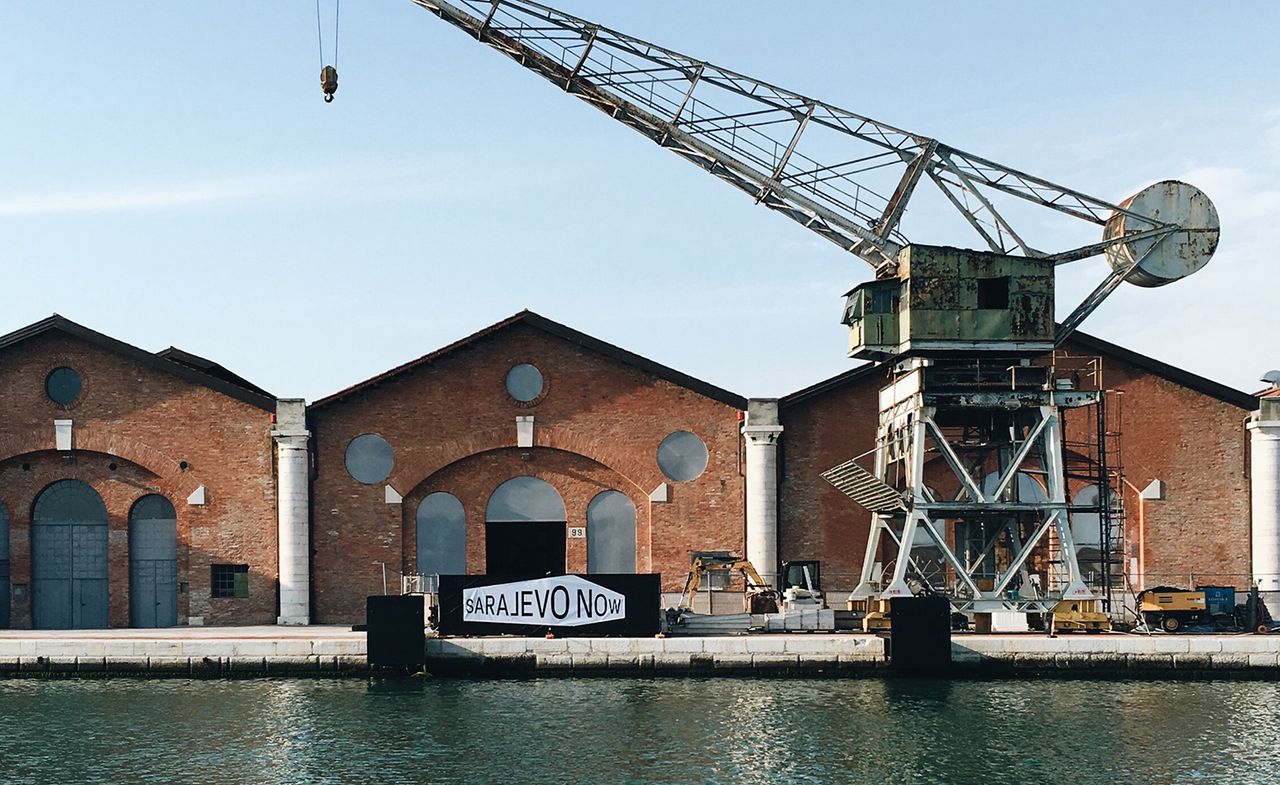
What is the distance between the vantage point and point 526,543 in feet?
158

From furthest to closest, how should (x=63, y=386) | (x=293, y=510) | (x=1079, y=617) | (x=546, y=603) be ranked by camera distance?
1. (x=63, y=386)
2. (x=293, y=510)
3. (x=1079, y=617)
4. (x=546, y=603)

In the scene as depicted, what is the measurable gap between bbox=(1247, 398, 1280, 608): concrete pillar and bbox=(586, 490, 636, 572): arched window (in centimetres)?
1897

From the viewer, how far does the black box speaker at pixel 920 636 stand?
126ft

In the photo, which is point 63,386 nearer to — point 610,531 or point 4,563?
point 4,563

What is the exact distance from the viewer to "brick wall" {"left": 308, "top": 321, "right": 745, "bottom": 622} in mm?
47656

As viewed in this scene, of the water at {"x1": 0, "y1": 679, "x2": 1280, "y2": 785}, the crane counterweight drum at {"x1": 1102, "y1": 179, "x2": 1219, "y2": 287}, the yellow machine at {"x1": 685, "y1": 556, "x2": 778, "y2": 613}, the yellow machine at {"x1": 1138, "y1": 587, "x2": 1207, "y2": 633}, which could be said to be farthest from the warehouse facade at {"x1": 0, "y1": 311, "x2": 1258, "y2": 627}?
the water at {"x1": 0, "y1": 679, "x2": 1280, "y2": 785}

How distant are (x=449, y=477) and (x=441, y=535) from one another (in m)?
1.79

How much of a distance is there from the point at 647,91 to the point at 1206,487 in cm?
2112

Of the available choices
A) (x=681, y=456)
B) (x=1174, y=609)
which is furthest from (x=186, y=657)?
(x=1174, y=609)

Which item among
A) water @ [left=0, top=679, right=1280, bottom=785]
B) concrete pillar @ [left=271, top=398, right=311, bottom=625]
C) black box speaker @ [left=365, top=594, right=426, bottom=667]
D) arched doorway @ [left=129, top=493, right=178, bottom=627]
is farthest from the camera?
arched doorway @ [left=129, top=493, right=178, bottom=627]

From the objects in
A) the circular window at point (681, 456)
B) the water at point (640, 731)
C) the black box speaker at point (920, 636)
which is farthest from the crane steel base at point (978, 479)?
the water at point (640, 731)

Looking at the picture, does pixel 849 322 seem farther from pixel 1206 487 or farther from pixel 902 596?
pixel 1206 487

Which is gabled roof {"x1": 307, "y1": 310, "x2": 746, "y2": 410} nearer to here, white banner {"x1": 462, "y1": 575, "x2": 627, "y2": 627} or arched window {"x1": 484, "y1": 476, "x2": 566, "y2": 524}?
arched window {"x1": 484, "y1": 476, "x2": 566, "y2": 524}

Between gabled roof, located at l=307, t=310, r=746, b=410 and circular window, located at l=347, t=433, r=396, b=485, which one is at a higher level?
gabled roof, located at l=307, t=310, r=746, b=410
